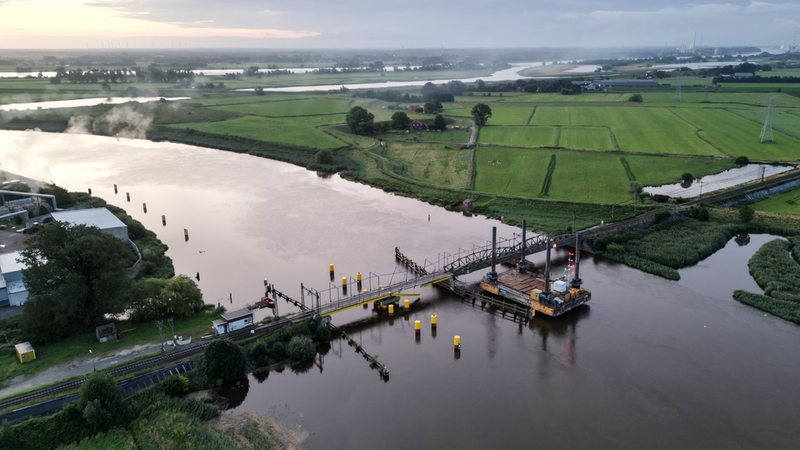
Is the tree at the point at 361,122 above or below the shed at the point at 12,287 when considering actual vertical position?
above

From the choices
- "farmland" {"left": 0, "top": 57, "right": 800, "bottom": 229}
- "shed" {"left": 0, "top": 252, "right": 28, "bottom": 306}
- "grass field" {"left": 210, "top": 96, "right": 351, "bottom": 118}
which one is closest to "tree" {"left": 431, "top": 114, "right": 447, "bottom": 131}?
"farmland" {"left": 0, "top": 57, "right": 800, "bottom": 229}

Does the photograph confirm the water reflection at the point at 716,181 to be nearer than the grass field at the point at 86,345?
No

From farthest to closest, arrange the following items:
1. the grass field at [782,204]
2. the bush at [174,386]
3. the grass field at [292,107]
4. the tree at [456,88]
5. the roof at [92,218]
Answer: the tree at [456,88], the grass field at [292,107], the grass field at [782,204], the roof at [92,218], the bush at [174,386]

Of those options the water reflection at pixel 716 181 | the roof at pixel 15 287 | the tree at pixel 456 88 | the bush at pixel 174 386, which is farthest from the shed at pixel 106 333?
the tree at pixel 456 88

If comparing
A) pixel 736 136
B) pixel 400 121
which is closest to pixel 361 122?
pixel 400 121

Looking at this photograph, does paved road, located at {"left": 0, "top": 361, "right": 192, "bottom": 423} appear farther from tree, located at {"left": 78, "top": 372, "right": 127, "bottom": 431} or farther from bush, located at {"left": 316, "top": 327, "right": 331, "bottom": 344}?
bush, located at {"left": 316, "top": 327, "right": 331, "bottom": 344}

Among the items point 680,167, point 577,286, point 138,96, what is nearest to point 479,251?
point 577,286

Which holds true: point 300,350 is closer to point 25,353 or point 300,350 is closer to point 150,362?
point 150,362

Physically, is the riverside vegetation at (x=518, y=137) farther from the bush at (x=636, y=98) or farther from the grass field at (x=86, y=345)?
the grass field at (x=86, y=345)
